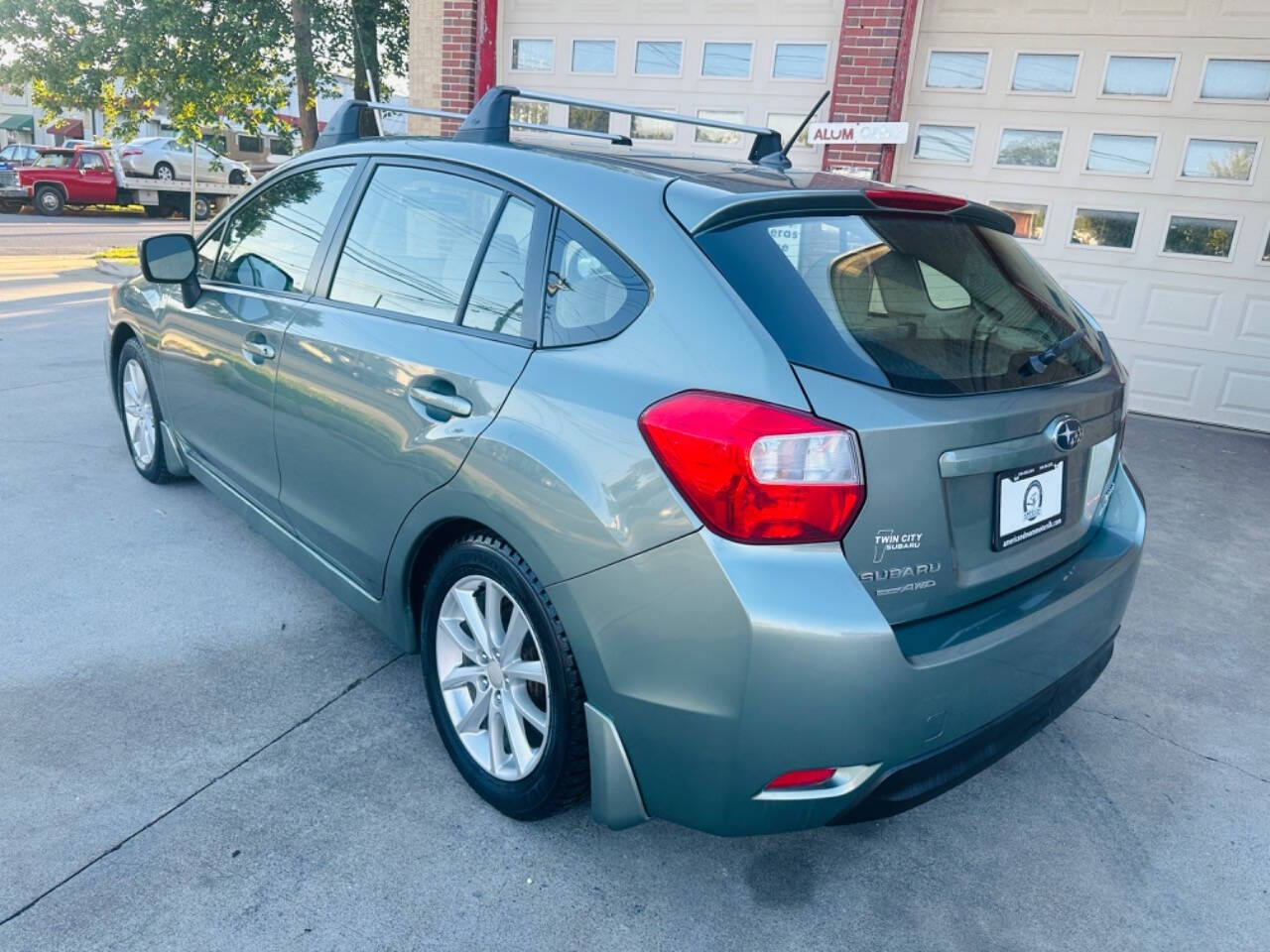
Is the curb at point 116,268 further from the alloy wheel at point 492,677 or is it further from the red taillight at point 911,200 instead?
the red taillight at point 911,200

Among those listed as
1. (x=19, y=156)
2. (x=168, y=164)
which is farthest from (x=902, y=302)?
(x=168, y=164)

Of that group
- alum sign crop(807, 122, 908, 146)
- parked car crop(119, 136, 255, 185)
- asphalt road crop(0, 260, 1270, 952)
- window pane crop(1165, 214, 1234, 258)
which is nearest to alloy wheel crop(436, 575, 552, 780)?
asphalt road crop(0, 260, 1270, 952)

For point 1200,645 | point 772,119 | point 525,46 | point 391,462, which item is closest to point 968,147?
point 772,119

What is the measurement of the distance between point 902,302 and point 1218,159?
5.89 meters

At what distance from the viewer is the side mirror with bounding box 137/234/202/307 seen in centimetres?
360

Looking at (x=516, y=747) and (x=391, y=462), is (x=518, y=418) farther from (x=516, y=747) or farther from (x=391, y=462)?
(x=516, y=747)

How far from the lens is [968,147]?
7066 millimetres

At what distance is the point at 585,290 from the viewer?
2.18 m

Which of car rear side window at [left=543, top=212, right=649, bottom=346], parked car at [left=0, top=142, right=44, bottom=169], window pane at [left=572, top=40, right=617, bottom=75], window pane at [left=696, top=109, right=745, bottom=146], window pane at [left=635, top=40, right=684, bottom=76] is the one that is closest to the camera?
car rear side window at [left=543, top=212, right=649, bottom=346]

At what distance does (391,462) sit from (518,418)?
0.54 meters

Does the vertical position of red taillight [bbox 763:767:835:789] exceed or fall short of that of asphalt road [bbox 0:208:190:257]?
it exceeds it

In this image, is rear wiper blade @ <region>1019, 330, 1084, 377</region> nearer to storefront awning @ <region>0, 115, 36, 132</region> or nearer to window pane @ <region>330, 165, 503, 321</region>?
window pane @ <region>330, 165, 503, 321</region>

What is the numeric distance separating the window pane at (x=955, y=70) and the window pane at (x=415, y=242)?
5.50 metres

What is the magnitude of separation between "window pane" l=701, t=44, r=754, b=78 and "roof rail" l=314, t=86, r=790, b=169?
459 centimetres
